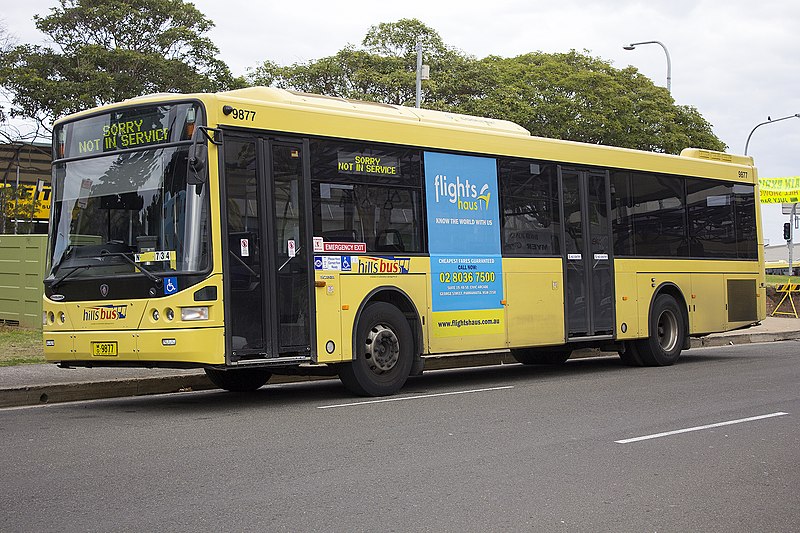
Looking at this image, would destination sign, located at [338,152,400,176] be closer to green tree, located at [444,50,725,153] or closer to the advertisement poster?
the advertisement poster

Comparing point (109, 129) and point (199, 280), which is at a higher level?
point (109, 129)

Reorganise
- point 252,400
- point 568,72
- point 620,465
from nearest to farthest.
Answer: point 620,465 → point 252,400 → point 568,72

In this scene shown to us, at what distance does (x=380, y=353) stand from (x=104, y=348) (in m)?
3.25

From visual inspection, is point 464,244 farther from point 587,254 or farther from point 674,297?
point 674,297

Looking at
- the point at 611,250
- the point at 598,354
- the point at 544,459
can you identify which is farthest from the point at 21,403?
the point at 598,354

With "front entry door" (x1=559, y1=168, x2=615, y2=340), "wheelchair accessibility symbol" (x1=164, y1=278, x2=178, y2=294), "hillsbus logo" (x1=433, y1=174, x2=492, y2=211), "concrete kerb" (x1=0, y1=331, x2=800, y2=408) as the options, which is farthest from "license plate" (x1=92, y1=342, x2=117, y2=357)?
"front entry door" (x1=559, y1=168, x2=615, y2=340)

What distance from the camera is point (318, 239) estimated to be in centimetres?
1172

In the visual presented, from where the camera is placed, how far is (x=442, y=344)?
13102 millimetres

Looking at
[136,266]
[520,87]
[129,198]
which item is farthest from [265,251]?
[520,87]

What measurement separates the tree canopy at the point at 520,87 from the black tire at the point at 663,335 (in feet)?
84.8

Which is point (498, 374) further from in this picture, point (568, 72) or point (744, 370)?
point (568, 72)

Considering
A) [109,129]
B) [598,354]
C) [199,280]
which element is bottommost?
[598,354]

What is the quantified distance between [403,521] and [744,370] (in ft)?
35.9

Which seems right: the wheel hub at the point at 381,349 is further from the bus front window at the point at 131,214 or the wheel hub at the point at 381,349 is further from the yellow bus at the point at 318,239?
the bus front window at the point at 131,214
